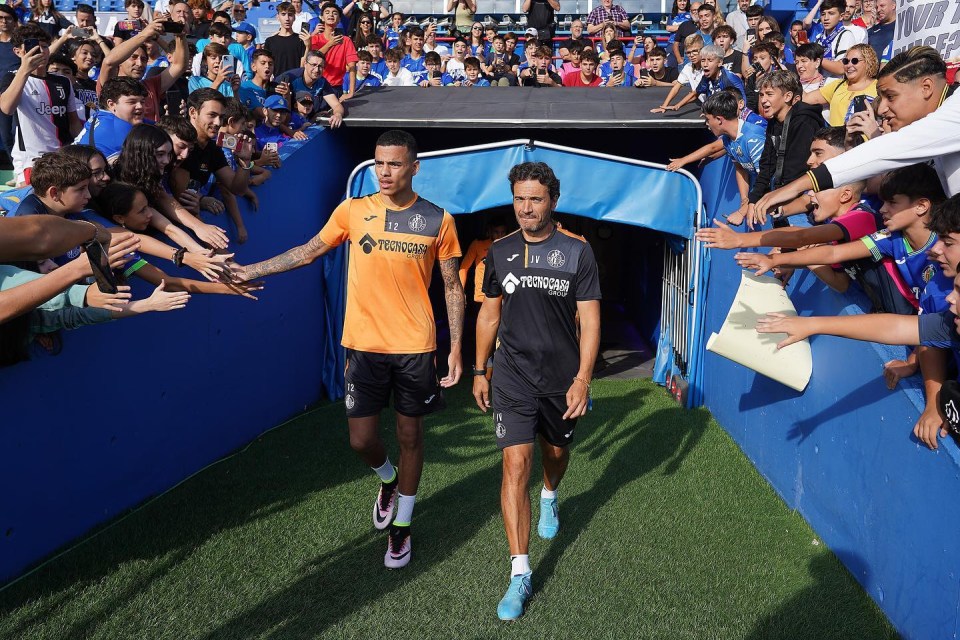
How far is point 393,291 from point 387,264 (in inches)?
6.0

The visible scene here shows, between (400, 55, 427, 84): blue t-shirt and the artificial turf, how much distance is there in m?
7.77

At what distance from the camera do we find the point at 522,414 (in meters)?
4.41

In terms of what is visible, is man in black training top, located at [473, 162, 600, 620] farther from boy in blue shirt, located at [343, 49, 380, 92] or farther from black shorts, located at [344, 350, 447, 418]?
boy in blue shirt, located at [343, 49, 380, 92]

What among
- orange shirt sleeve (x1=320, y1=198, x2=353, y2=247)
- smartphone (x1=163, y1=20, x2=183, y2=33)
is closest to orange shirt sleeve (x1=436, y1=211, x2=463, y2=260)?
orange shirt sleeve (x1=320, y1=198, x2=353, y2=247)

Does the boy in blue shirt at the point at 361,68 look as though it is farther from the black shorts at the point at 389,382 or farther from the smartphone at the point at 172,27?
the black shorts at the point at 389,382

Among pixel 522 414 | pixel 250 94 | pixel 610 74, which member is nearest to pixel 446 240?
pixel 522 414

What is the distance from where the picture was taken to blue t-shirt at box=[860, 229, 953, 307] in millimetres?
3871

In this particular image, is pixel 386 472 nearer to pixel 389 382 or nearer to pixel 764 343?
pixel 389 382

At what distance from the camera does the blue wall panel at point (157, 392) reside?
4328 mm

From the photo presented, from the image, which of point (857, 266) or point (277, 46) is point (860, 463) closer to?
point (857, 266)

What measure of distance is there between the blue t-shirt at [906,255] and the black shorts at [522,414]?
174cm

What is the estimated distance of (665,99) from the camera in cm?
895

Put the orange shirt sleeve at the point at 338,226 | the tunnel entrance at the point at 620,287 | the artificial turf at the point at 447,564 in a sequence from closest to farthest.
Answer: the artificial turf at the point at 447,564
the orange shirt sleeve at the point at 338,226
the tunnel entrance at the point at 620,287

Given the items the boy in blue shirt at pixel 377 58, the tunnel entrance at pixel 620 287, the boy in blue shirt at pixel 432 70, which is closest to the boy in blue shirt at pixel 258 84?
the tunnel entrance at pixel 620 287
